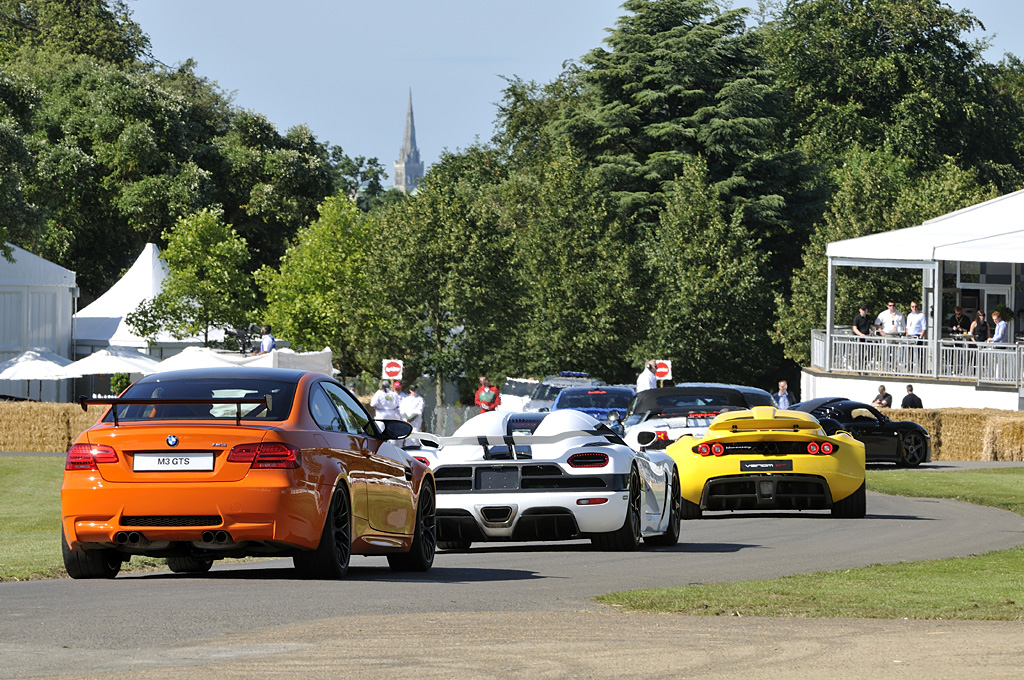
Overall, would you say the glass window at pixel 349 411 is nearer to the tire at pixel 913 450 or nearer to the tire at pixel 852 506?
the tire at pixel 852 506

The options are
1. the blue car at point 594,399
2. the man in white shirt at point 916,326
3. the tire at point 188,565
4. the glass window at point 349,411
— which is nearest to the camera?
the glass window at point 349,411

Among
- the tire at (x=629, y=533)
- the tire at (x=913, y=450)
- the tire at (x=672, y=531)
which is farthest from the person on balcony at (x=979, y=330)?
the tire at (x=629, y=533)

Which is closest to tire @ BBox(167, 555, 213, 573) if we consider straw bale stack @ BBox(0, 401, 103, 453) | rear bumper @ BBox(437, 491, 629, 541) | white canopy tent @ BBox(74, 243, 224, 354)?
rear bumper @ BBox(437, 491, 629, 541)

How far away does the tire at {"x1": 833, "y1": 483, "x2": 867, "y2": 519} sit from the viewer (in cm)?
1927

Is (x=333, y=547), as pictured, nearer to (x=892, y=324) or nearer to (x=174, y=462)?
(x=174, y=462)

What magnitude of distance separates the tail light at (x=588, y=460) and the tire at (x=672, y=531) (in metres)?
1.76

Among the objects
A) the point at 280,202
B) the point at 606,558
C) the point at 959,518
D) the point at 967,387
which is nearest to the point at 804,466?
the point at 959,518

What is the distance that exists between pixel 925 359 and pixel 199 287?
25.4m

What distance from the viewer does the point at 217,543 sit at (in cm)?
1056

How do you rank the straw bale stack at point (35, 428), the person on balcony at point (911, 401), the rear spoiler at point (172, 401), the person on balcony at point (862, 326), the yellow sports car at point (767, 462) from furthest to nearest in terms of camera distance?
1. the person on balcony at point (862, 326)
2. the straw bale stack at point (35, 428)
3. the person on balcony at point (911, 401)
4. the yellow sports car at point (767, 462)
5. the rear spoiler at point (172, 401)

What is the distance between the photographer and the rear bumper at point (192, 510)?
413 inches

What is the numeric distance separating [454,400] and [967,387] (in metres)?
22.3

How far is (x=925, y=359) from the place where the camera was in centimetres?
4441

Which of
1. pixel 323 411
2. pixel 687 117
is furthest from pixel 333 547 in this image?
Result: pixel 687 117
